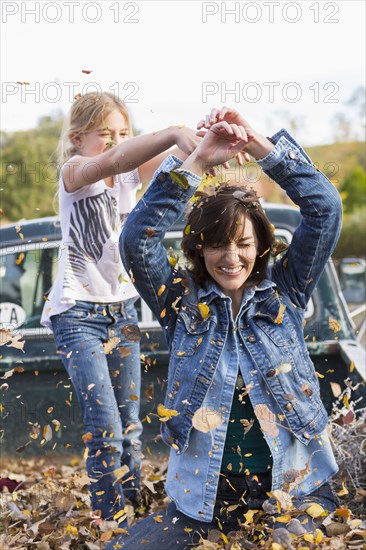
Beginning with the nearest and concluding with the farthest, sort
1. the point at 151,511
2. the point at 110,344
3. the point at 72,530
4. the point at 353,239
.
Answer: the point at 72,530 < the point at 110,344 < the point at 151,511 < the point at 353,239

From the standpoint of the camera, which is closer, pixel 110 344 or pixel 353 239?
pixel 110 344

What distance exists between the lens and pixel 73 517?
11.6ft

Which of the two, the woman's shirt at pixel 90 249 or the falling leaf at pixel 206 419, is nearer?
the falling leaf at pixel 206 419

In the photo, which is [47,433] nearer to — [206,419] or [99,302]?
[99,302]

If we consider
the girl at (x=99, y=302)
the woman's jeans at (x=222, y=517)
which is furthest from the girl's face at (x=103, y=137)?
the woman's jeans at (x=222, y=517)

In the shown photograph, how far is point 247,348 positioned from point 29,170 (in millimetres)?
15286

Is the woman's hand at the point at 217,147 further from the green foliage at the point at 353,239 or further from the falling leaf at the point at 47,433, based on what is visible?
the green foliage at the point at 353,239

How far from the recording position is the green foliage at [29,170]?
17.5 meters

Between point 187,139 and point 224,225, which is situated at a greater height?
point 187,139

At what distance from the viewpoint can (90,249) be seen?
12.0 ft

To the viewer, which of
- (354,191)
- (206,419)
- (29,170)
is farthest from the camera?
(354,191)

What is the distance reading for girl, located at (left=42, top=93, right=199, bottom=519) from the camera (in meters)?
3.48

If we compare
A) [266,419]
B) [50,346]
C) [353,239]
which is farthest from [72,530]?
[353,239]

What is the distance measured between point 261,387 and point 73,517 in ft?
4.31
